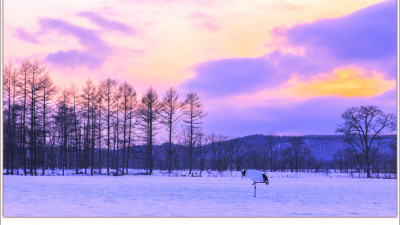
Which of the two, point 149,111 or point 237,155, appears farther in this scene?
point 237,155

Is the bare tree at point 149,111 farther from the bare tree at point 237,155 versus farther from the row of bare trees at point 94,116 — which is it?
the bare tree at point 237,155

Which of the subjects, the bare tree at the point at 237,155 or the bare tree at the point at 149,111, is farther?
the bare tree at the point at 237,155

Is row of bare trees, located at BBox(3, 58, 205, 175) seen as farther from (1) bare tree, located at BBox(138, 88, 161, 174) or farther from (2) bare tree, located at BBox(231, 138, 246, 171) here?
(2) bare tree, located at BBox(231, 138, 246, 171)

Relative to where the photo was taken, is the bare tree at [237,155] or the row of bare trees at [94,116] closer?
the row of bare trees at [94,116]

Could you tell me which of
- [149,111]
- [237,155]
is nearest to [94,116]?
[149,111]

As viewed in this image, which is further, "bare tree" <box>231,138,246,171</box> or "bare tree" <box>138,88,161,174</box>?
"bare tree" <box>231,138,246,171</box>

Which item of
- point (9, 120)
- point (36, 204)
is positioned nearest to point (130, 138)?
point (9, 120)

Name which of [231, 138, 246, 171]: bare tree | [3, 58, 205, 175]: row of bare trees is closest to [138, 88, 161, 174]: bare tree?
[3, 58, 205, 175]: row of bare trees

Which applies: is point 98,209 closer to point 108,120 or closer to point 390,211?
point 390,211

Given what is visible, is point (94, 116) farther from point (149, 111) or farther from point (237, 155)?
point (237, 155)

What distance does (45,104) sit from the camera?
45875 mm

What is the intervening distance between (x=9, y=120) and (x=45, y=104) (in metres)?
4.18

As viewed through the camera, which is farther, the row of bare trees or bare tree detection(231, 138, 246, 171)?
bare tree detection(231, 138, 246, 171)

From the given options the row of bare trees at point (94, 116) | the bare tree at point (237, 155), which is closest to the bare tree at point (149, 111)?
the row of bare trees at point (94, 116)
